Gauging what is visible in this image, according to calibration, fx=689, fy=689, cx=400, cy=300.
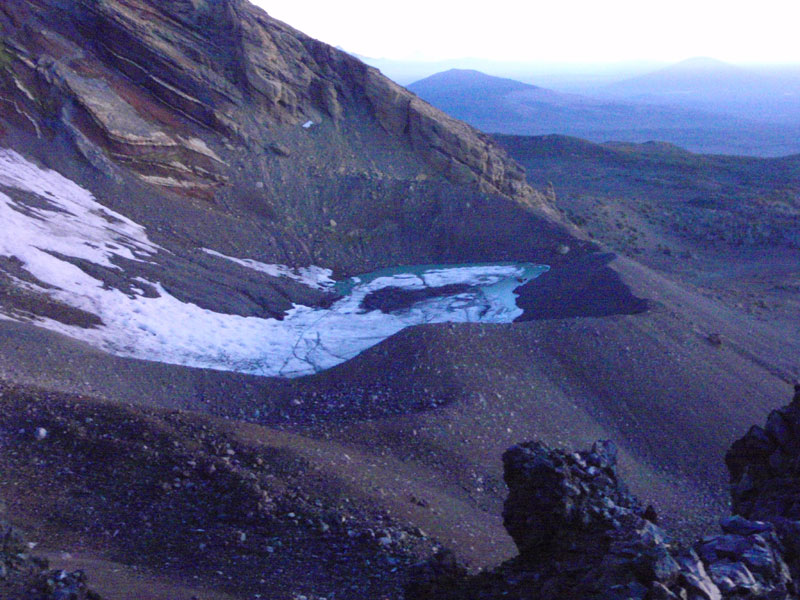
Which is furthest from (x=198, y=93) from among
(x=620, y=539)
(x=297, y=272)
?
(x=620, y=539)

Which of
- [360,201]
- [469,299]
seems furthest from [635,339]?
[360,201]

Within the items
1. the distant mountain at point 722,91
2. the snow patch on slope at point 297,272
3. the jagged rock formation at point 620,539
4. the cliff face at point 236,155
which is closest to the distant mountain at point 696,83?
the distant mountain at point 722,91

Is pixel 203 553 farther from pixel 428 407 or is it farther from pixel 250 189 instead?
pixel 250 189

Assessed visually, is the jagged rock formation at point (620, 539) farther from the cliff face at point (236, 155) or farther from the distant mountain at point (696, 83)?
the distant mountain at point (696, 83)

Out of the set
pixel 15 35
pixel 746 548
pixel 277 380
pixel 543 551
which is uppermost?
pixel 15 35

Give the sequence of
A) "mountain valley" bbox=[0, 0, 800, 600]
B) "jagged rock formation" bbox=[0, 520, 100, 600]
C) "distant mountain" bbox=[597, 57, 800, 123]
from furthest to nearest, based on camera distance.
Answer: "distant mountain" bbox=[597, 57, 800, 123]
"mountain valley" bbox=[0, 0, 800, 600]
"jagged rock formation" bbox=[0, 520, 100, 600]

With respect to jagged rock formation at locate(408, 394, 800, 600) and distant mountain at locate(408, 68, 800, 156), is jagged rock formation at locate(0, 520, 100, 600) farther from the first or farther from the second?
distant mountain at locate(408, 68, 800, 156)

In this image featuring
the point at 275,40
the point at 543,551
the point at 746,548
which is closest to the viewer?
the point at 746,548

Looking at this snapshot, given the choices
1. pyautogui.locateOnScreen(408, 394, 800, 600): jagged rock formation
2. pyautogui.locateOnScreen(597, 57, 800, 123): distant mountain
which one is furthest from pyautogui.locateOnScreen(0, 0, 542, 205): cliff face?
pyautogui.locateOnScreen(597, 57, 800, 123): distant mountain
